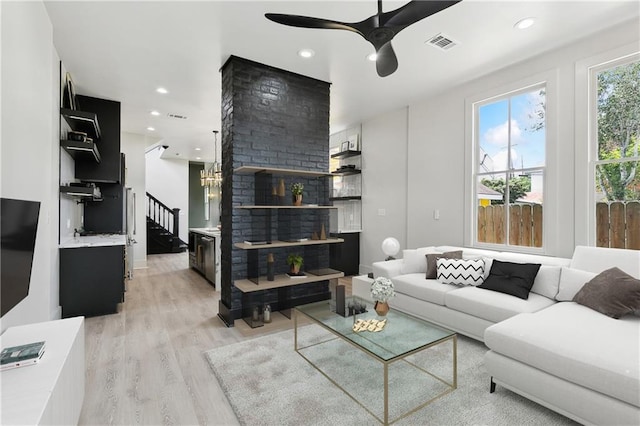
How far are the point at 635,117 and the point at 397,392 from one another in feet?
11.0

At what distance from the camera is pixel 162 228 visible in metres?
9.44

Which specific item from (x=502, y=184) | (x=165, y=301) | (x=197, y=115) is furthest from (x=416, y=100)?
(x=165, y=301)

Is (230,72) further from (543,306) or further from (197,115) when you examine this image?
(543,306)

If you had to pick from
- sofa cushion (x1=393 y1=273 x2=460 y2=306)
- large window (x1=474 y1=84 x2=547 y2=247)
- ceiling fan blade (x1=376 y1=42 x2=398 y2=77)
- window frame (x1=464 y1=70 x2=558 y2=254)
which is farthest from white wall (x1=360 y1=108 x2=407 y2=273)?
ceiling fan blade (x1=376 y1=42 x2=398 y2=77)

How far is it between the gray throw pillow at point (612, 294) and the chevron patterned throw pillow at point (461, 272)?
0.82 meters

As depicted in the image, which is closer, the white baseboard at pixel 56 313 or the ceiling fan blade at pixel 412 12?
the ceiling fan blade at pixel 412 12

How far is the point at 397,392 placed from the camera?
2146 mm

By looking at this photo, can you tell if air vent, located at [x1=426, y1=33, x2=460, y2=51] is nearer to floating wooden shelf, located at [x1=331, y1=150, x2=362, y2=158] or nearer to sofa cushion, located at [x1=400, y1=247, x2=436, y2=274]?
sofa cushion, located at [x1=400, y1=247, x2=436, y2=274]

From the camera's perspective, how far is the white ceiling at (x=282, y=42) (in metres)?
2.62

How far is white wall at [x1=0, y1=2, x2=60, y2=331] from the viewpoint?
179 cm

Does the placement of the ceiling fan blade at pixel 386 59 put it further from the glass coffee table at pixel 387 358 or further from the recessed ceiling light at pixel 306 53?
the glass coffee table at pixel 387 358

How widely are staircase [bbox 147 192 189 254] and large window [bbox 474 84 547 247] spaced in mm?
8465

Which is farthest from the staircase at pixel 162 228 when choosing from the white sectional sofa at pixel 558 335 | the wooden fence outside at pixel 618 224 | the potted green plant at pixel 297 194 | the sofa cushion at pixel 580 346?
the wooden fence outside at pixel 618 224

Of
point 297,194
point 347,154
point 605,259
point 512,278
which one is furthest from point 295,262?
point 347,154
